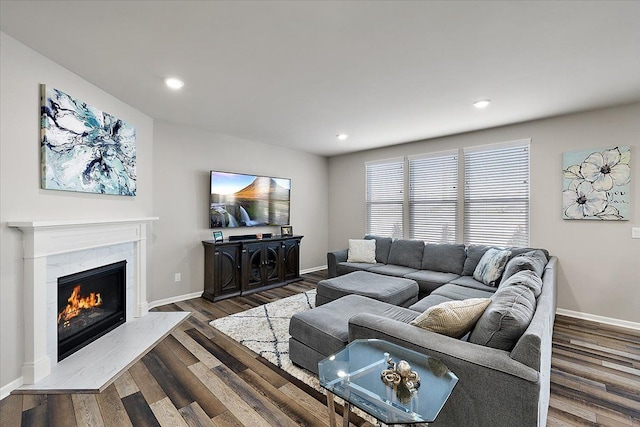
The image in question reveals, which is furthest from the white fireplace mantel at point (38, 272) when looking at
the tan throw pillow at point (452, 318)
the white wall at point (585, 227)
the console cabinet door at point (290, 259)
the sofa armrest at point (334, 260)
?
the white wall at point (585, 227)

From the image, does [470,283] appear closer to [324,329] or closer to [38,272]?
[324,329]

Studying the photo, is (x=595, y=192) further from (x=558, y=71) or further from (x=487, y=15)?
(x=487, y=15)

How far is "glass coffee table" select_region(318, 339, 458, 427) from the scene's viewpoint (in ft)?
3.80

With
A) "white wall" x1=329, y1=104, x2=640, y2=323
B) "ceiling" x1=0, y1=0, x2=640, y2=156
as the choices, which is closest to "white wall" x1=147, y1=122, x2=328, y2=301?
"ceiling" x1=0, y1=0, x2=640, y2=156

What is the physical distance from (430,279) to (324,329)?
6.74 feet

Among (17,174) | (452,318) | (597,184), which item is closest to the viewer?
(452,318)

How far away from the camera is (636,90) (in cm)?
282

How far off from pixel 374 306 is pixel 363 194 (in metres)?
3.35

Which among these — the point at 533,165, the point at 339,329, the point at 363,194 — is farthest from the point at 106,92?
the point at 533,165

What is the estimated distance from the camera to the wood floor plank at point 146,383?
1.97 meters

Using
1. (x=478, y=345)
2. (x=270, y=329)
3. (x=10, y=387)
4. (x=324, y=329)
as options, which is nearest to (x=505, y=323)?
(x=478, y=345)

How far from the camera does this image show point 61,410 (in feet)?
6.05

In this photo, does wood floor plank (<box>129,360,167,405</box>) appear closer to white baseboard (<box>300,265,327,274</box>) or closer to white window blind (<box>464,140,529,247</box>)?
white baseboard (<box>300,265,327,274</box>)

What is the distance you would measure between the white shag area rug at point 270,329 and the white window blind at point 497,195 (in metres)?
2.76
